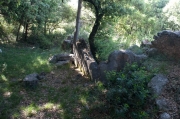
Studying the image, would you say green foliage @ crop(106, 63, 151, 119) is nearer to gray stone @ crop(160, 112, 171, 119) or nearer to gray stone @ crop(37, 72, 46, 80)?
gray stone @ crop(160, 112, 171, 119)

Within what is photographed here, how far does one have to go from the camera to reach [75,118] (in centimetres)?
628

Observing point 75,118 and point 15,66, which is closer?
point 75,118

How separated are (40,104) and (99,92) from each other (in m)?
2.23

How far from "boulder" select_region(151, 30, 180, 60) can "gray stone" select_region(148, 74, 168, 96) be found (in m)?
2.25

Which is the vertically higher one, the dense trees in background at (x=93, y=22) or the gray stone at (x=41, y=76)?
the dense trees in background at (x=93, y=22)

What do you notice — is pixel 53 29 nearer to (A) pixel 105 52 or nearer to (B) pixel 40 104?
(A) pixel 105 52

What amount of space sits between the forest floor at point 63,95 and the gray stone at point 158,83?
0.18 metres

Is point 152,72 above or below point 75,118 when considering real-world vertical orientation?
above

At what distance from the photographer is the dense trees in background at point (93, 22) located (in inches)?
523

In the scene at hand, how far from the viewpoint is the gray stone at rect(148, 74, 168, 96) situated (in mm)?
6832

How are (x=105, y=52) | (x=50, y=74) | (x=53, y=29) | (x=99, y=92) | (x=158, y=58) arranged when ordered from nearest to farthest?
(x=99, y=92) → (x=158, y=58) → (x=50, y=74) → (x=105, y=52) → (x=53, y=29)

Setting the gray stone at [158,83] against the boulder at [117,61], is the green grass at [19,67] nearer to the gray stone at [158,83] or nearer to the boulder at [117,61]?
the boulder at [117,61]

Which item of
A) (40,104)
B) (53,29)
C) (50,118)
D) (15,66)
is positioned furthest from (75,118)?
(53,29)

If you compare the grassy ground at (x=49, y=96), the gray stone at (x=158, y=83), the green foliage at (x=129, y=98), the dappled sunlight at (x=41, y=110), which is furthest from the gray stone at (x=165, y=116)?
the dappled sunlight at (x=41, y=110)
